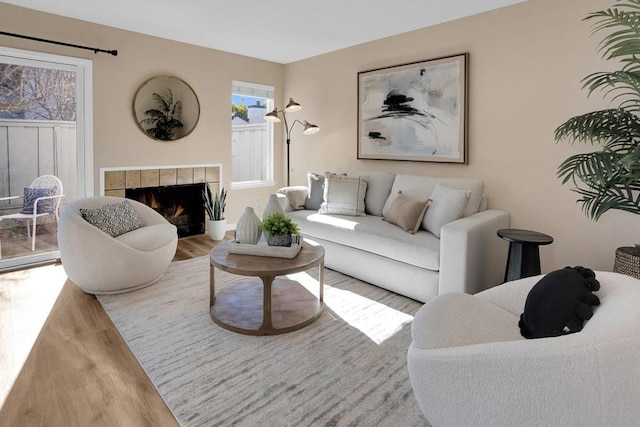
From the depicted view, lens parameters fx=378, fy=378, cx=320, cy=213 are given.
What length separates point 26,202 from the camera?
3732mm

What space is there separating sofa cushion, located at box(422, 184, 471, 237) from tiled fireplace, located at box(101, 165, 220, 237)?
3.12 m

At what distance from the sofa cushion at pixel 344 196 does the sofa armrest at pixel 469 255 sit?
3.95 feet

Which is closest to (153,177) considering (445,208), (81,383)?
(81,383)

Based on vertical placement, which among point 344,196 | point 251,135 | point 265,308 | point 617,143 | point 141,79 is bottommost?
point 265,308

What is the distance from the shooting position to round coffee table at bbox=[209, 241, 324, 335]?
96.0 inches

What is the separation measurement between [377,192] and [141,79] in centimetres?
302

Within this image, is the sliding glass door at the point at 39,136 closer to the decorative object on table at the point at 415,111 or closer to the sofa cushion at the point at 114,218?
the sofa cushion at the point at 114,218

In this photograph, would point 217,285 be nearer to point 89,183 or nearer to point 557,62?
point 89,183

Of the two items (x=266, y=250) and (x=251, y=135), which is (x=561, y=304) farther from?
(x=251, y=135)

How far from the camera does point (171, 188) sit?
4.85m

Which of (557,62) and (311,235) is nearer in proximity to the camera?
(557,62)

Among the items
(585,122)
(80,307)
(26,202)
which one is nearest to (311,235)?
(80,307)

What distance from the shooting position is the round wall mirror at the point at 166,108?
14.7ft

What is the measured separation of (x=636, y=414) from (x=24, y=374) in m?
2.65
